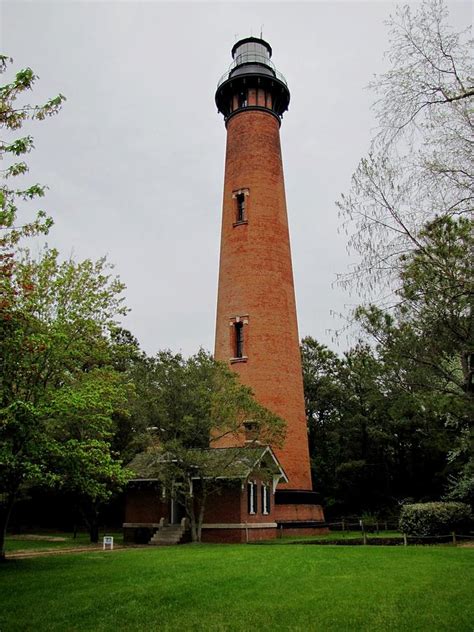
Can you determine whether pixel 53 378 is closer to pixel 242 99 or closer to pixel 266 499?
pixel 266 499

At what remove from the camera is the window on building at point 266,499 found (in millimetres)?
25300

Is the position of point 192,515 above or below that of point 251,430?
below

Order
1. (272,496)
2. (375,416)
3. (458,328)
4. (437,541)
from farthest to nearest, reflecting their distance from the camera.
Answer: (375,416)
(272,496)
(437,541)
(458,328)

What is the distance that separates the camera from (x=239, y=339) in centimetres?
2711

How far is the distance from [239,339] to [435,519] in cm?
1077

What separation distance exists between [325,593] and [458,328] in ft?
18.4

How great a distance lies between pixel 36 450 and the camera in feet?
Answer: 46.4

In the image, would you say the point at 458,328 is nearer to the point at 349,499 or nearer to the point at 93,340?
the point at 93,340

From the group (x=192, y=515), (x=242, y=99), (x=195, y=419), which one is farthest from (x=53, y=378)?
(x=242, y=99)

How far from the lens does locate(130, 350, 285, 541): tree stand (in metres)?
22.8

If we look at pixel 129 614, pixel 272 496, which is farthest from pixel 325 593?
pixel 272 496

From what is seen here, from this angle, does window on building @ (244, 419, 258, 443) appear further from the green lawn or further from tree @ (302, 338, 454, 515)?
tree @ (302, 338, 454, 515)

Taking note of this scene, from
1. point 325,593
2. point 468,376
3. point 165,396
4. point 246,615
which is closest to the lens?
point 246,615

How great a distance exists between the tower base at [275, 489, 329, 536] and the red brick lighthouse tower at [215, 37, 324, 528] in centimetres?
4
